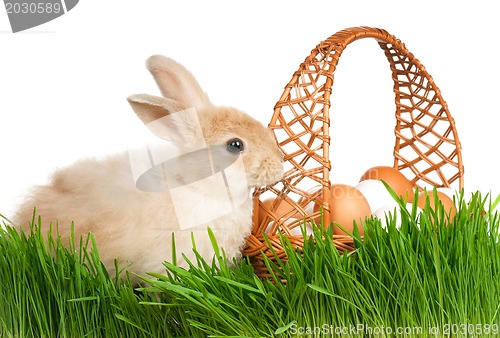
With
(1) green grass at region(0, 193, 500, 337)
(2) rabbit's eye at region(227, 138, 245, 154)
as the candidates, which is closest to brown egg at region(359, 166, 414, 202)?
(1) green grass at region(0, 193, 500, 337)

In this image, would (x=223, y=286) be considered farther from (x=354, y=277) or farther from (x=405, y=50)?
(x=405, y=50)

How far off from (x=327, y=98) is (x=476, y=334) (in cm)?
71

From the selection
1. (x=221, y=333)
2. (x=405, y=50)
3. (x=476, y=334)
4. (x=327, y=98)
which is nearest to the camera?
(x=221, y=333)

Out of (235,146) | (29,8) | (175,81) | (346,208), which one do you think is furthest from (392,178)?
(29,8)

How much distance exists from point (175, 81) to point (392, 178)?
895 mm

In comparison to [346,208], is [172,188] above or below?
above

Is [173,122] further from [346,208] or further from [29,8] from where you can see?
[29,8]

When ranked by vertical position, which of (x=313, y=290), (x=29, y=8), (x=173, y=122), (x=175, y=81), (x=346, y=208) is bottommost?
(x=313, y=290)

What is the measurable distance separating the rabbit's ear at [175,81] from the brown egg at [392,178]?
2.54 ft

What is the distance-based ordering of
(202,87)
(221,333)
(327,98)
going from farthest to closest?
1. (202,87)
2. (327,98)
3. (221,333)

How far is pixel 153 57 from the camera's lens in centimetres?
170

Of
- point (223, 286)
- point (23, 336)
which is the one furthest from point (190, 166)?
point (23, 336)

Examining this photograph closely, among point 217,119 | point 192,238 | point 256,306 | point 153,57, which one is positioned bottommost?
point 256,306

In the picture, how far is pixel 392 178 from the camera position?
2.20 metres
